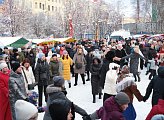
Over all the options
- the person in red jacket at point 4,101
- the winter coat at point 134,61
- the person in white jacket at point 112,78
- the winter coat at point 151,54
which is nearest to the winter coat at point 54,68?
the person in white jacket at point 112,78

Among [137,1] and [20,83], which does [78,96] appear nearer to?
[20,83]

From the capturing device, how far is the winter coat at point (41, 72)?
10117mm

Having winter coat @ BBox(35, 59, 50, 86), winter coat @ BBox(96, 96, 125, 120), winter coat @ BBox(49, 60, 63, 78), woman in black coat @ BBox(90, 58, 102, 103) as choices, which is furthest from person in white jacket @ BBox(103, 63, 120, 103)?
winter coat @ BBox(49, 60, 63, 78)

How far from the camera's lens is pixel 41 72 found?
10164 mm

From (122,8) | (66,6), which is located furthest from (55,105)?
(122,8)

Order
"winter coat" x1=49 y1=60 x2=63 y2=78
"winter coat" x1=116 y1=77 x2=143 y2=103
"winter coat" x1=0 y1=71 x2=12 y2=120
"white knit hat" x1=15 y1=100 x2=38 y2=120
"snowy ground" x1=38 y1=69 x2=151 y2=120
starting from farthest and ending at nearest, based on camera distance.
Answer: "winter coat" x1=49 y1=60 x2=63 y2=78 < "snowy ground" x1=38 y1=69 x2=151 y2=120 < "winter coat" x1=116 y1=77 x2=143 y2=103 < "winter coat" x1=0 y1=71 x2=12 y2=120 < "white knit hat" x1=15 y1=100 x2=38 y2=120

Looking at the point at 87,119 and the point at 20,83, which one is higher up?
the point at 20,83

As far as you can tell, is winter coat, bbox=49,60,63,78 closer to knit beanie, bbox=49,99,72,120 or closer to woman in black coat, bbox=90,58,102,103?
woman in black coat, bbox=90,58,102,103

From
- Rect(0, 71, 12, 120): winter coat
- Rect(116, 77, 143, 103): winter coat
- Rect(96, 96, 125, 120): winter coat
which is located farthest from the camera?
Rect(116, 77, 143, 103): winter coat

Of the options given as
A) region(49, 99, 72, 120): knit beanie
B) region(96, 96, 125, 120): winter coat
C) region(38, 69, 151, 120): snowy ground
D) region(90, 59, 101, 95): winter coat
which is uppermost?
region(49, 99, 72, 120): knit beanie

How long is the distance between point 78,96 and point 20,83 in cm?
582

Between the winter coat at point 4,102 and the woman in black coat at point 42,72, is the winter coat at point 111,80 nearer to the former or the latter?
the woman in black coat at point 42,72

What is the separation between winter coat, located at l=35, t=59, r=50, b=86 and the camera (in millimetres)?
10117

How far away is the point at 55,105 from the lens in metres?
4.15
